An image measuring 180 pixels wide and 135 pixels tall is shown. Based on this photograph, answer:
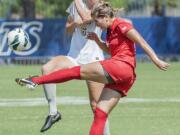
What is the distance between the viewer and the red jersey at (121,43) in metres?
8.87

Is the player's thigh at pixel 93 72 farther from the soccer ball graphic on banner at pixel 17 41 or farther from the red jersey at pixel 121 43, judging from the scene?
the soccer ball graphic on banner at pixel 17 41

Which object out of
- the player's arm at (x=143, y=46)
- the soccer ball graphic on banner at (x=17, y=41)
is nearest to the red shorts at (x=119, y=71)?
the player's arm at (x=143, y=46)

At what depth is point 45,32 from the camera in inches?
1172

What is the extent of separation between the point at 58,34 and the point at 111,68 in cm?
2107

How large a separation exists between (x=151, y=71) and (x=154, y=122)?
1331 centimetres

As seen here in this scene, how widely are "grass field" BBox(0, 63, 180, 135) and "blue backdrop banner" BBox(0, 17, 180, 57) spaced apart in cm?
833

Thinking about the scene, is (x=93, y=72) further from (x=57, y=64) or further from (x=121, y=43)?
(x=57, y=64)

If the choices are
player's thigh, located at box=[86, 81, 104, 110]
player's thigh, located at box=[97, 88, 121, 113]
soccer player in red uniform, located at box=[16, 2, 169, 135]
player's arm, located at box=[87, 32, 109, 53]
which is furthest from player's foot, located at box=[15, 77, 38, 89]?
player's thigh, located at box=[86, 81, 104, 110]

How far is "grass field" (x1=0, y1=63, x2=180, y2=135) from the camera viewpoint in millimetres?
11688

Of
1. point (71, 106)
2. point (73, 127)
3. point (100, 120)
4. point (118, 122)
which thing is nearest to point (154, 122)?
point (118, 122)

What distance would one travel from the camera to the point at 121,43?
29.4 ft

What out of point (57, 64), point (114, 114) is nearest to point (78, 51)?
point (57, 64)

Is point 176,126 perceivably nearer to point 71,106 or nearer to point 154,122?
point 154,122

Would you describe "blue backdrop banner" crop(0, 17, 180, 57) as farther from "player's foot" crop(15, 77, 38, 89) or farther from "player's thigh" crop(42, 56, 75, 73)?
"player's foot" crop(15, 77, 38, 89)
